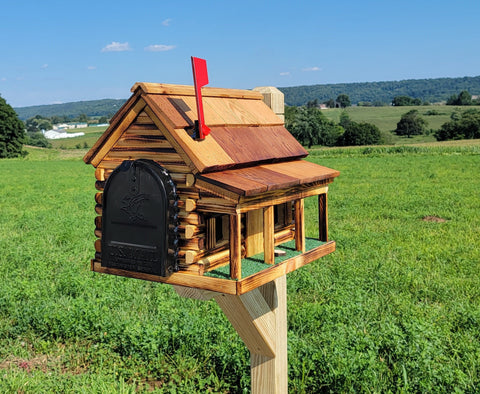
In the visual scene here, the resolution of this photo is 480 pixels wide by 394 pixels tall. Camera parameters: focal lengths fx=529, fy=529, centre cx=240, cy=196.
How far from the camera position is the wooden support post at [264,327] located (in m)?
2.68

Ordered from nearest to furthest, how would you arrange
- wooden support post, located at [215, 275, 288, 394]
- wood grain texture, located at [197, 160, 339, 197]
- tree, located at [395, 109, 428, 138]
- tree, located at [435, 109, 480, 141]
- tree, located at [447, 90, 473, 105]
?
wood grain texture, located at [197, 160, 339, 197], wooden support post, located at [215, 275, 288, 394], tree, located at [435, 109, 480, 141], tree, located at [395, 109, 428, 138], tree, located at [447, 90, 473, 105]

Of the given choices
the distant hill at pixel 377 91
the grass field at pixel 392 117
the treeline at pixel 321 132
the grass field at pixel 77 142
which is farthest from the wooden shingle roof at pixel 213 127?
the distant hill at pixel 377 91

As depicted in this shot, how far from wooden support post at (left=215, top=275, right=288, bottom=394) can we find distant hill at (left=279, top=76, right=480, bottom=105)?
14003cm

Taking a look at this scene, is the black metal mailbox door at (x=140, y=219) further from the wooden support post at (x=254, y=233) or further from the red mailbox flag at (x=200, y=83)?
the wooden support post at (x=254, y=233)

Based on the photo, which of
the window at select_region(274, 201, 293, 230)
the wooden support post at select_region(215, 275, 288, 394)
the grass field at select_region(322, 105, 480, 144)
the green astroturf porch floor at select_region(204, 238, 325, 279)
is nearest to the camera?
the green astroturf porch floor at select_region(204, 238, 325, 279)

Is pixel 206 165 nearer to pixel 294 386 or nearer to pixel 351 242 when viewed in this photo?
pixel 294 386

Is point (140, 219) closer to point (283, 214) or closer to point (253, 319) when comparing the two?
point (253, 319)

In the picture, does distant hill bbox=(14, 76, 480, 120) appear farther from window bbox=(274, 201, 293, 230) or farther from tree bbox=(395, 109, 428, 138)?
window bbox=(274, 201, 293, 230)

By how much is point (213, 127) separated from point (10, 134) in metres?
57.9

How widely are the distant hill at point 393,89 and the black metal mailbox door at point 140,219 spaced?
141m

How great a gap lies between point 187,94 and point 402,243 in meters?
7.97

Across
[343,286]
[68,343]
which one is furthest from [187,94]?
[343,286]

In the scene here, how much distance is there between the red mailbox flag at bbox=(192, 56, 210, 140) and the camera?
208 cm

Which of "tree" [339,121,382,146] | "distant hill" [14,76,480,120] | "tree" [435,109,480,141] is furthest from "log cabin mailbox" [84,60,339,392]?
"distant hill" [14,76,480,120]
